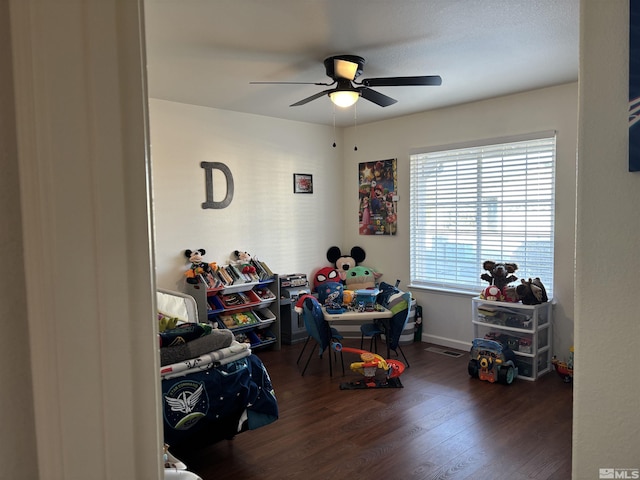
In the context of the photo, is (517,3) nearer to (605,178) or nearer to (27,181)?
(605,178)

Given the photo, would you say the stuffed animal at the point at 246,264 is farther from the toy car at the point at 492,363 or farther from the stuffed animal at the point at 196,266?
the toy car at the point at 492,363

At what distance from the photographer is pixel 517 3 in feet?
8.16

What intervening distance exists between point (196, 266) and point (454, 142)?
10.0 feet

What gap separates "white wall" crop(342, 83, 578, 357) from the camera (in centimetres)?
423

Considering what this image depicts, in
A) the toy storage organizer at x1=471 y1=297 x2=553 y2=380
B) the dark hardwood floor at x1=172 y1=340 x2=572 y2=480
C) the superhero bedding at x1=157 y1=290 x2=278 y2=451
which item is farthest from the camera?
the toy storage organizer at x1=471 y1=297 x2=553 y2=380

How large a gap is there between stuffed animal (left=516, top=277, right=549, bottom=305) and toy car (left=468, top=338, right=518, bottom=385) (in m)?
0.48

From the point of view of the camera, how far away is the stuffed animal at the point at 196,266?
458cm

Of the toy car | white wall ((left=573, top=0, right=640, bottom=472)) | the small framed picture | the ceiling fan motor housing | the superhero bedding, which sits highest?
the ceiling fan motor housing

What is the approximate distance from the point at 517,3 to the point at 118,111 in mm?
2589

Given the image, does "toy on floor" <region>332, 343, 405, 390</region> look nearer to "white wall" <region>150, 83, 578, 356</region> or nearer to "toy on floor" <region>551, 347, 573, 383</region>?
"white wall" <region>150, 83, 578, 356</region>

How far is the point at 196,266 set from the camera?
4641mm

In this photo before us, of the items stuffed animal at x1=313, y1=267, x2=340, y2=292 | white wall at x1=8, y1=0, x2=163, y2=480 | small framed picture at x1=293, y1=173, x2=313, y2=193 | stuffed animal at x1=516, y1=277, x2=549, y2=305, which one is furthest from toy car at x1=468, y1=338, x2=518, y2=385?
white wall at x1=8, y1=0, x2=163, y2=480

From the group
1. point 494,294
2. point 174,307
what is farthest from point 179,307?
point 494,294

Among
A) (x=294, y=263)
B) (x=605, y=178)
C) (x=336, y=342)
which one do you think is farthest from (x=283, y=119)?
(x=605, y=178)
